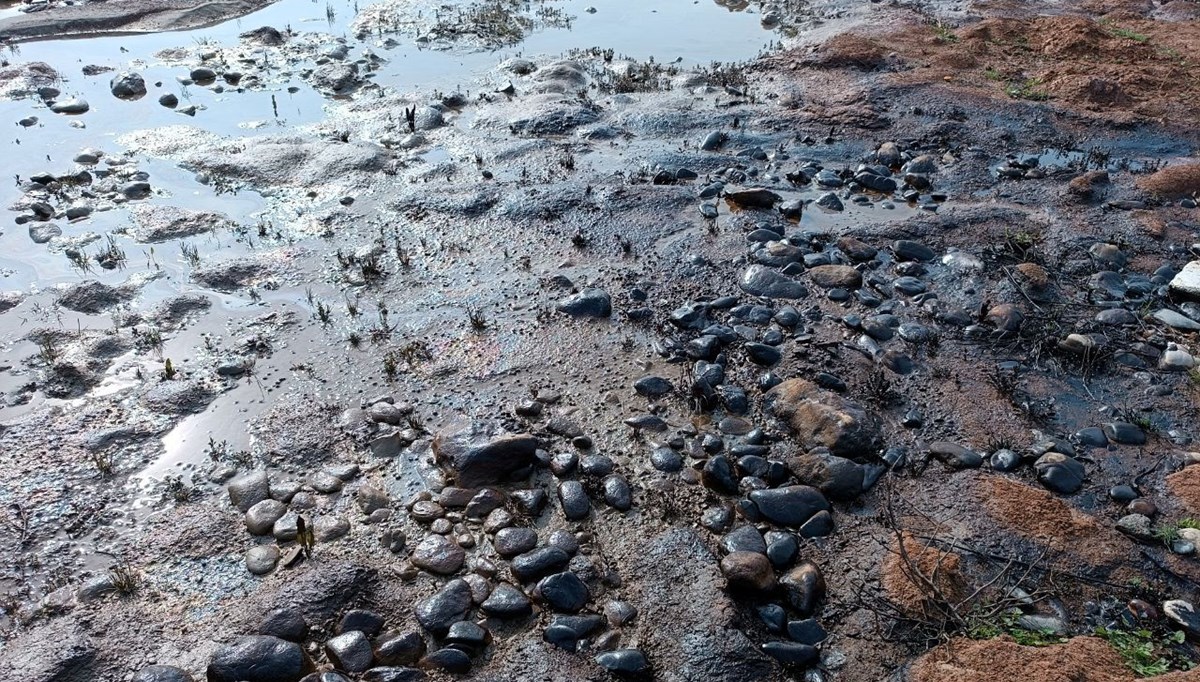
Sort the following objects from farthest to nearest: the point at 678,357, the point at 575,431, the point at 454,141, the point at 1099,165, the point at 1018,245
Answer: the point at 454,141 → the point at 1099,165 → the point at 1018,245 → the point at 678,357 → the point at 575,431

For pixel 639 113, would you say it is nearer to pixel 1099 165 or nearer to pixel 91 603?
pixel 1099 165

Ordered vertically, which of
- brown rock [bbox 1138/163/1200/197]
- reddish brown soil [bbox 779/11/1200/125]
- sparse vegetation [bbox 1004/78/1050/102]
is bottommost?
brown rock [bbox 1138/163/1200/197]

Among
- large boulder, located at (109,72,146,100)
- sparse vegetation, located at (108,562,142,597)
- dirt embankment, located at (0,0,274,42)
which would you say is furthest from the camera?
dirt embankment, located at (0,0,274,42)

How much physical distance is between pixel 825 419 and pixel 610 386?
1537 millimetres

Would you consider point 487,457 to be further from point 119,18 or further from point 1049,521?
point 119,18

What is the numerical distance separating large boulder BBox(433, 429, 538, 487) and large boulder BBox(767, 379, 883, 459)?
1715mm

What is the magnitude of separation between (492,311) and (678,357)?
1.65 meters

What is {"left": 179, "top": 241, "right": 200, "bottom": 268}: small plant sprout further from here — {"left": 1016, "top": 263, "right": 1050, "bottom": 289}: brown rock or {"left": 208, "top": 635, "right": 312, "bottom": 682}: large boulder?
{"left": 1016, "top": 263, "right": 1050, "bottom": 289}: brown rock

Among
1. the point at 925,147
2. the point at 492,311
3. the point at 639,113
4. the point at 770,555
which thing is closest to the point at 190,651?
the point at 770,555

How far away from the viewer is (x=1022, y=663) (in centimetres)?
376

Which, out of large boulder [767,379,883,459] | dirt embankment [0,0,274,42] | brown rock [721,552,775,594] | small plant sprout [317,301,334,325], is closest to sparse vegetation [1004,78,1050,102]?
large boulder [767,379,883,459]

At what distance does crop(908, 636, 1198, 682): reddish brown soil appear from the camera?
12.1 feet

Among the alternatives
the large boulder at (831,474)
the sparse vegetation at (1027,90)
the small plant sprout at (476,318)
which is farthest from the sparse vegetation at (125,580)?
the sparse vegetation at (1027,90)

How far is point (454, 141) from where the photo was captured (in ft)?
32.5
